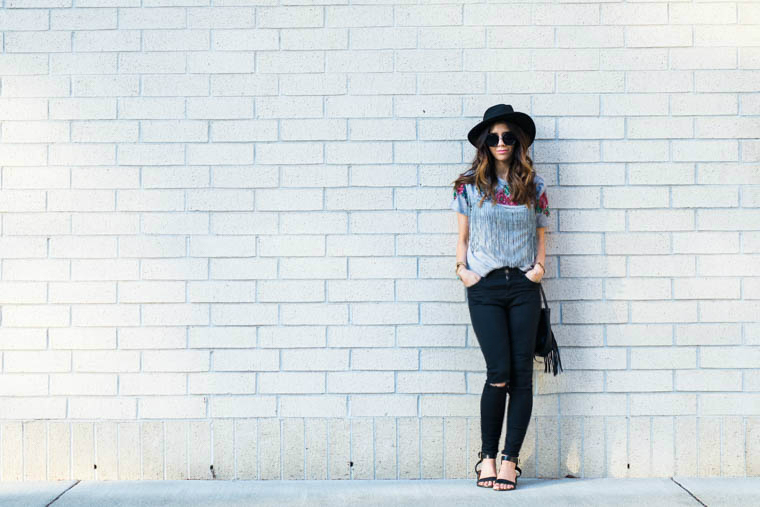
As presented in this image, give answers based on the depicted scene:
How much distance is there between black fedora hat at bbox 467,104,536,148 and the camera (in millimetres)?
4371

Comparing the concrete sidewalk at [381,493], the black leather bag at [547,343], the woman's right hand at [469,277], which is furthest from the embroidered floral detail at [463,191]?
the concrete sidewalk at [381,493]

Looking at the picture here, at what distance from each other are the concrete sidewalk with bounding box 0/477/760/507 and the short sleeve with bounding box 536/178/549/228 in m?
1.53

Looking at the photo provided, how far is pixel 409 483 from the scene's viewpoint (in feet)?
15.1

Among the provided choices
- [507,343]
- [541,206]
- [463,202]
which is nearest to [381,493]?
[507,343]

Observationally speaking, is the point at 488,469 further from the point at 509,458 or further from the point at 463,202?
the point at 463,202

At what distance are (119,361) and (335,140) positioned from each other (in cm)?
185

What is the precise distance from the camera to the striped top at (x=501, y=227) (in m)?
4.41

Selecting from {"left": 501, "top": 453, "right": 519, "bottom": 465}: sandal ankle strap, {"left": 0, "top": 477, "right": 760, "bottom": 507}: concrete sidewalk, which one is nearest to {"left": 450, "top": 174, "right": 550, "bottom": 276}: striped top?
{"left": 501, "top": 453, "right": 519, "bottom": 465}: sandal ankle strap

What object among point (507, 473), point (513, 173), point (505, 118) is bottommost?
point (507, 473)

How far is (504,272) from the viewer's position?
4414 millimetres

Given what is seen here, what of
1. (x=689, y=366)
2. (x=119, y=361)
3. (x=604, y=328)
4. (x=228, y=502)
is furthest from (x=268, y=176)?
(x=689, y=366)

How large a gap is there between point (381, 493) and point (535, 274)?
1.51 m

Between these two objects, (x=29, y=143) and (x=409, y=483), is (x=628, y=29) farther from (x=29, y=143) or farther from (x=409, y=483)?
(x=29, y=143)

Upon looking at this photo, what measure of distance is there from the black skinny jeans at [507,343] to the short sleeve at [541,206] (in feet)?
1.08
